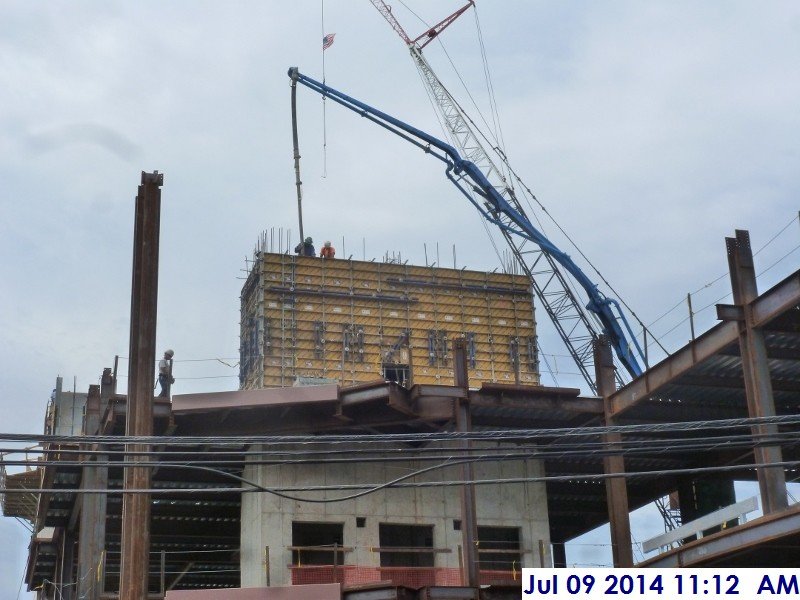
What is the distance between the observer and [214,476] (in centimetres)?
4006

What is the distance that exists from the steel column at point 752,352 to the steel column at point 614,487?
5.04m

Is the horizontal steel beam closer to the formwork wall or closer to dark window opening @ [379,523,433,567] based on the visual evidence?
dark window opening @ [379,523,433,567]

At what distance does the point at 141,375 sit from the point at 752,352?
55.9 feet

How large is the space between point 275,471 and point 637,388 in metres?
11.5

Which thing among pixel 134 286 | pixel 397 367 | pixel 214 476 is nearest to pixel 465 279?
pixel 397 367

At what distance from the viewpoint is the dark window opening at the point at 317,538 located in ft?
121

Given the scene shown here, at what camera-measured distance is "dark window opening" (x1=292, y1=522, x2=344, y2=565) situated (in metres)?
36.9

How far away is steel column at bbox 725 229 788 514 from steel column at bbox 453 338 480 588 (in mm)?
7798

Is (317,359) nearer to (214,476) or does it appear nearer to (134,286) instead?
(214,476)

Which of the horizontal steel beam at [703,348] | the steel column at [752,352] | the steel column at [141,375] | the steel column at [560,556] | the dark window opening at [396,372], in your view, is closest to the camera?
the steel column at [141,375]

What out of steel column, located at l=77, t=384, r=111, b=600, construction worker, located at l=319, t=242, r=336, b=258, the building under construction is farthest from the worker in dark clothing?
steel column, located at l=77, t=384, r=111, b=600

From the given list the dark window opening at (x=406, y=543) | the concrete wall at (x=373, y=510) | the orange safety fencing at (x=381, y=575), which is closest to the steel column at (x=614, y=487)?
the concrete wall at (x=373, y=510)

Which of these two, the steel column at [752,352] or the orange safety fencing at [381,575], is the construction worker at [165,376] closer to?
the orange safety fencing at [381,575]

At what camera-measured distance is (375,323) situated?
2290 inches
